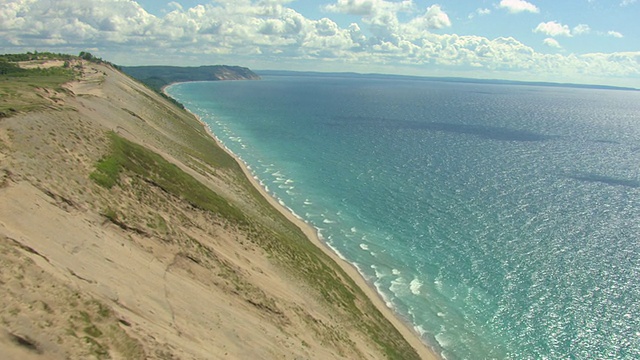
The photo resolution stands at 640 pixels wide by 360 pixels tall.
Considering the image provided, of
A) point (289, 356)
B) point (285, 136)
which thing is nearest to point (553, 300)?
point (289, 356)

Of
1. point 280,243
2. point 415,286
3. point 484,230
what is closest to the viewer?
point 280,243

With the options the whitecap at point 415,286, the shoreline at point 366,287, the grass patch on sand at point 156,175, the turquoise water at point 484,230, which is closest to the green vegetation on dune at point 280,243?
the grass patch on sand at point 156,175

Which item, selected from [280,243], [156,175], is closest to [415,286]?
[280,243]

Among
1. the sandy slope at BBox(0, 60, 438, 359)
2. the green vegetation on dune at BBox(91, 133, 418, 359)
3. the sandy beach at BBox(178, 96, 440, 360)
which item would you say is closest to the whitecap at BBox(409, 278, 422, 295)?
the sandy beach at BBox(178, 96, 440, 360)

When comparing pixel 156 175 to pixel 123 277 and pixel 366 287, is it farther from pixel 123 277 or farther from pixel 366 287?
pixel 366 287

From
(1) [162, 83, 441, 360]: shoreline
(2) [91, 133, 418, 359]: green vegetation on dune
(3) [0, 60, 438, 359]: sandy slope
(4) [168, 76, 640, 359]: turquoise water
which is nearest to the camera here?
(3) [0, 60, 438, 359]: sandy slope

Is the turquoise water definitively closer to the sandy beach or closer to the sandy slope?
the sandy beach
